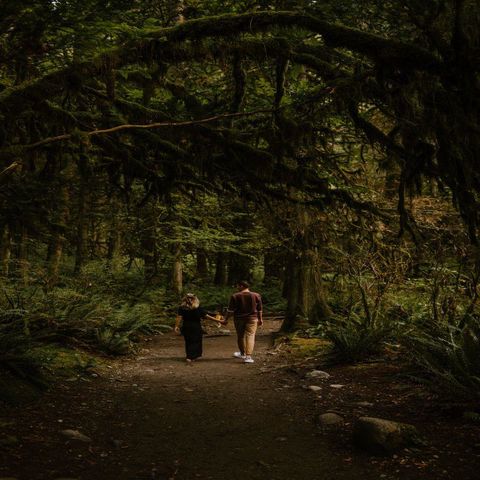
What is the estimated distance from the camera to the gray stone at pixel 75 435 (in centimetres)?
539

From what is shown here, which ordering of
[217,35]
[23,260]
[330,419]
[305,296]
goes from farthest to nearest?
[305,296] < [23,260] < [330,419] < [217,35]

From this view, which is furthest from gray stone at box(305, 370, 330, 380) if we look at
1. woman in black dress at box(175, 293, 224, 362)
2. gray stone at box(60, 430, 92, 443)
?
gray stone at box(60, 430, 92, 443)

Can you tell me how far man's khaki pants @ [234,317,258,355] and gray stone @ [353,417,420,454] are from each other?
635 cm

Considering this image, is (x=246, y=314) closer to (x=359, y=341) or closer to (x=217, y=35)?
(x=359, y=341)

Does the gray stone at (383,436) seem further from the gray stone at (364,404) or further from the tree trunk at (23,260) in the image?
the tree trunk at (23,260)

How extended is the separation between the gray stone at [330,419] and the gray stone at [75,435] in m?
2.86

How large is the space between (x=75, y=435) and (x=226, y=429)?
1.84 metres

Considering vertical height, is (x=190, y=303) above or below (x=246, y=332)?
above

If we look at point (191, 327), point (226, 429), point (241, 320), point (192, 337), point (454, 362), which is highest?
point (454, 362)

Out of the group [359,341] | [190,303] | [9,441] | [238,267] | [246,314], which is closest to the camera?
[9,441]

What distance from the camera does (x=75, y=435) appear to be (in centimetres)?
545

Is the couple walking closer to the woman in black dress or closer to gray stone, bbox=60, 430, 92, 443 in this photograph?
the woman in black dress

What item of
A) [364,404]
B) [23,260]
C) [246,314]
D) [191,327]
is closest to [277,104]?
[364,404]

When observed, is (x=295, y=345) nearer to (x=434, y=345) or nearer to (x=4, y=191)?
(x=434, y=345)
